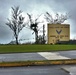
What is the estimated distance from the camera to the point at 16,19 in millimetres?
60250

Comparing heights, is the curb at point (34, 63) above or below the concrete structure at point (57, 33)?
below

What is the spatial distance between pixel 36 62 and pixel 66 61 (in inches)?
66.7

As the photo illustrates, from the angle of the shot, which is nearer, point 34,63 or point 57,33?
point 34,63

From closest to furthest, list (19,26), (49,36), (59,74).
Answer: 1. (59,74)
2. (49,36)
3. (19,26)

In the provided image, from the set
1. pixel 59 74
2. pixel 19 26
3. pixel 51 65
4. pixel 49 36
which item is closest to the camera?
pixel 59 74

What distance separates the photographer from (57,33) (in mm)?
51906

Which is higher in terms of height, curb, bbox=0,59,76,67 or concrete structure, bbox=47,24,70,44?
concrete structure, bbox=47,24,70,44

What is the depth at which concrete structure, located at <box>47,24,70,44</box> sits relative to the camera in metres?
51.2

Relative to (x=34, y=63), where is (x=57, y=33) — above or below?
above

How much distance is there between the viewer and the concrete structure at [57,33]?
168 feet

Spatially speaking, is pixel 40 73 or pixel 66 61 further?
pixel 66 61

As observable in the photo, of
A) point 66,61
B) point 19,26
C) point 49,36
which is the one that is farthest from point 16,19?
point 66,61

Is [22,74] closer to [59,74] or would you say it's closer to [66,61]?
[59,74]

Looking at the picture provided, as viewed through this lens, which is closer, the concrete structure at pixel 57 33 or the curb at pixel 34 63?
the curb at pixel 34 63
